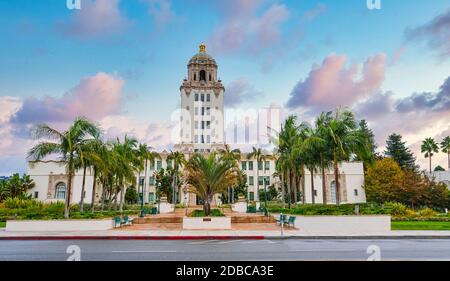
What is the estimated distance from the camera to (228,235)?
1620cm

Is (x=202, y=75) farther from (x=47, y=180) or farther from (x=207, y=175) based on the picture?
(x=207, y=175)

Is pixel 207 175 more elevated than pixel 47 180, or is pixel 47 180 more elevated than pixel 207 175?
pixel 47 180

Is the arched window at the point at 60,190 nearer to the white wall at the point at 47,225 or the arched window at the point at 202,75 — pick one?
the arched window at the point at 202,75

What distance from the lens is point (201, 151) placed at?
228ft

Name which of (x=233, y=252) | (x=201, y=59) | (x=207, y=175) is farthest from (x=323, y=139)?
(x=201, y=59)

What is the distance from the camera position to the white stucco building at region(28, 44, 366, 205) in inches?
2258

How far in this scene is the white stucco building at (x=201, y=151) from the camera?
57.3 meters

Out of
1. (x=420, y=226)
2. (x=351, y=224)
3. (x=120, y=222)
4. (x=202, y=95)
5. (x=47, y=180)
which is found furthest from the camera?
(x=202, y=95)

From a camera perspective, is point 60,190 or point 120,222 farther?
point 60,190
